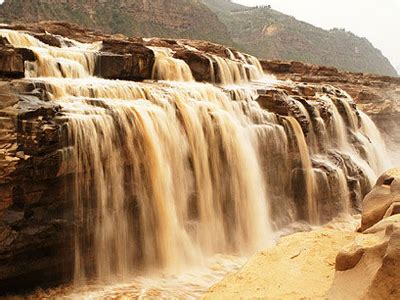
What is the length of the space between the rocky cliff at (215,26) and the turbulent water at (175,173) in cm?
4014

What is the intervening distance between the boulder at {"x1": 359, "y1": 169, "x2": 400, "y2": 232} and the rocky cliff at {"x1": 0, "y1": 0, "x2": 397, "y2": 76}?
47.7 meters

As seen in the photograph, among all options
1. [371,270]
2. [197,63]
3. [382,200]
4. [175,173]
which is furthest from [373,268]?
[197,63]

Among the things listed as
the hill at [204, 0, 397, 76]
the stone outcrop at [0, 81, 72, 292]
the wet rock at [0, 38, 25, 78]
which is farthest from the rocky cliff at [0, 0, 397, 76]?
the stone outcrop at [0, 81, 72, 292]

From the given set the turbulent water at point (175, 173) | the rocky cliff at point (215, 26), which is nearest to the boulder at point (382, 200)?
the turbulent water at point (175, 173)

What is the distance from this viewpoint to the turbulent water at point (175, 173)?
8828mm

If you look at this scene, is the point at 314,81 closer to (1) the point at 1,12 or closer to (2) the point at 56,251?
(2) the point at 56,251

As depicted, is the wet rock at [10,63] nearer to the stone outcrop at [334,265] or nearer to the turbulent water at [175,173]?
the turbulent water at [175,173]

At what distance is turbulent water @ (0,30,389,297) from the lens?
883 centimetres

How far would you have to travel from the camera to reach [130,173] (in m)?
9.51

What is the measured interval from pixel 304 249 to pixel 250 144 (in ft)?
24.6

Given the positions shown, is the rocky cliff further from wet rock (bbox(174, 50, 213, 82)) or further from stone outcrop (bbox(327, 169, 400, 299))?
stone outcrop (bbox(327, 169, 400, 299))

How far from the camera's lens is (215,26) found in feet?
284

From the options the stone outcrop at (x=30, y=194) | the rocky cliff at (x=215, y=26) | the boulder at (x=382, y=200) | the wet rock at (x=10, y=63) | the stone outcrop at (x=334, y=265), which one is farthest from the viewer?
the rocky cliff at (x=215, y=26)

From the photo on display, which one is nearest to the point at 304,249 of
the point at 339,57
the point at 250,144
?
the point at 250,144
